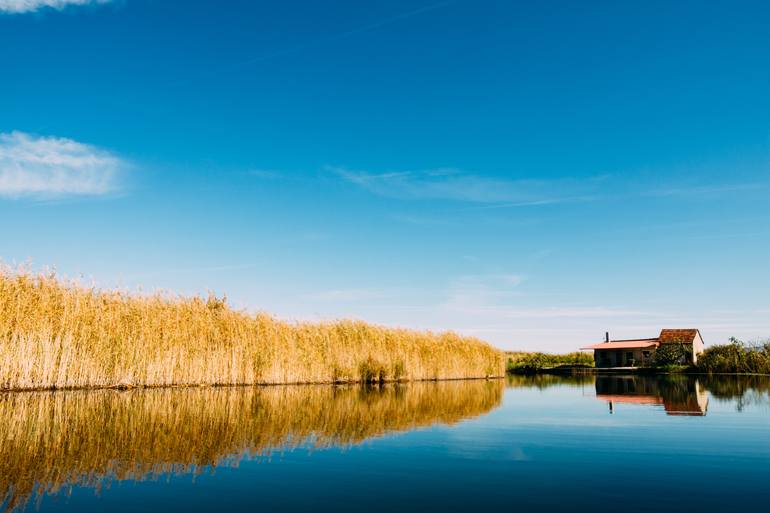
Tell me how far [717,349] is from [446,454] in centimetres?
5201

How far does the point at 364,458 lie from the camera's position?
896cm

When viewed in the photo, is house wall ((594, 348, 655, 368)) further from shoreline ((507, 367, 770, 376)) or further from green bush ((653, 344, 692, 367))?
green bush ((653, 344, 692, 367))

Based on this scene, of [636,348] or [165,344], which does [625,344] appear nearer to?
[636,348]

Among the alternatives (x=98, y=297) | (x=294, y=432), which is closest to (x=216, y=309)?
(x=98, y=297)

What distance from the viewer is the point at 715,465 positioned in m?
8.52

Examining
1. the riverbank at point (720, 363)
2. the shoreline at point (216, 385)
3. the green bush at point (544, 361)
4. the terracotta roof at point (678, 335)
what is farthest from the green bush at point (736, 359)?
the shoreline at point (216, 385)

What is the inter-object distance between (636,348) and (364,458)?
62.5m

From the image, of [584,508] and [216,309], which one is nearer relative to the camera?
[584,508]

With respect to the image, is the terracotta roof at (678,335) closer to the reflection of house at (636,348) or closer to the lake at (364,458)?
the reflection of house at (636,348)

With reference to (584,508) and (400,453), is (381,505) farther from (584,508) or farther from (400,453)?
(400,453)

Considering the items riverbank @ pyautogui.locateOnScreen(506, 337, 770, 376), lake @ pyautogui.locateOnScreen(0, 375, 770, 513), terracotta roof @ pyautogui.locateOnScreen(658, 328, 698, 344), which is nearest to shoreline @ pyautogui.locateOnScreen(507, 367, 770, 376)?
riverbank @ pyautogui.locateOnScreen(506, 337, 770, 376)

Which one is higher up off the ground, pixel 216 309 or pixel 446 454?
pixel 216 309

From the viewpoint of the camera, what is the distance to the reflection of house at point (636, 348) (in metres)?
61.9

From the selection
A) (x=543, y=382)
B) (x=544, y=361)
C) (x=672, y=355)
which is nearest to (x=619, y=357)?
(x=544, y=361)
